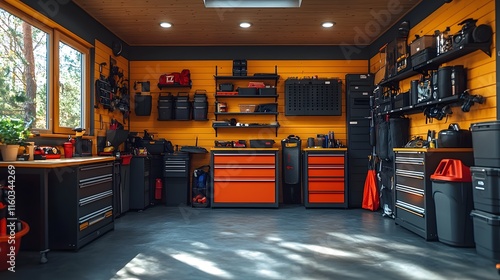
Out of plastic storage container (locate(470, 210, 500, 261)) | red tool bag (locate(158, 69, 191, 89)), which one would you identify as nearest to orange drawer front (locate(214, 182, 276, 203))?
red tool bag (locate(158, 69, 191, 89))

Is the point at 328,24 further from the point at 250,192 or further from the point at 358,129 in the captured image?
the point at 250,192

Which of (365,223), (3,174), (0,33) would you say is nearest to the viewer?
(3,174)

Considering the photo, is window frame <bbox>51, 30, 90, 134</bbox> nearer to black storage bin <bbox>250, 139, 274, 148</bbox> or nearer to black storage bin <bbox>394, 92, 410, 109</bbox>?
black storage bin <bbox>250, 139, 274, 148</bbox>

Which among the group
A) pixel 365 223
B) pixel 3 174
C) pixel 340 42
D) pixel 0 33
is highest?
pixel 340 42

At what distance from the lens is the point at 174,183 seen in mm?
6621

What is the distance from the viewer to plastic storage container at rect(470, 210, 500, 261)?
321 cm

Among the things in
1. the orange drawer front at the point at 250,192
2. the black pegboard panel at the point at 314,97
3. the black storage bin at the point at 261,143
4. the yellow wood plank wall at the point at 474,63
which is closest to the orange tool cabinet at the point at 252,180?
the orange drawer front at the point at 250,192

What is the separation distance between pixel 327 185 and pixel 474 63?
3085mm

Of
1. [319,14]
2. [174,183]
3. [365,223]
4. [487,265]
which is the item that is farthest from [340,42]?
[487,265]

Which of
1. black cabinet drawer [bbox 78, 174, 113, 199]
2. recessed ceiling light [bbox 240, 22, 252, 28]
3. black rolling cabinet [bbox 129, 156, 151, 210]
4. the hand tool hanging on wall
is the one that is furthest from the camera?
black rolling cabinet [bbox 129, 156, 151, 210]

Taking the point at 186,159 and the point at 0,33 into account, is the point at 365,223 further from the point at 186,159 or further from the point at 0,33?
the point at 0,33

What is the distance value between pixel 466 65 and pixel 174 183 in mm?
4720

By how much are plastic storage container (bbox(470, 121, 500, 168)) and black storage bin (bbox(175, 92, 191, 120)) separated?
4.70m

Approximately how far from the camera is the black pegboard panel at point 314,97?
22.2 feet
